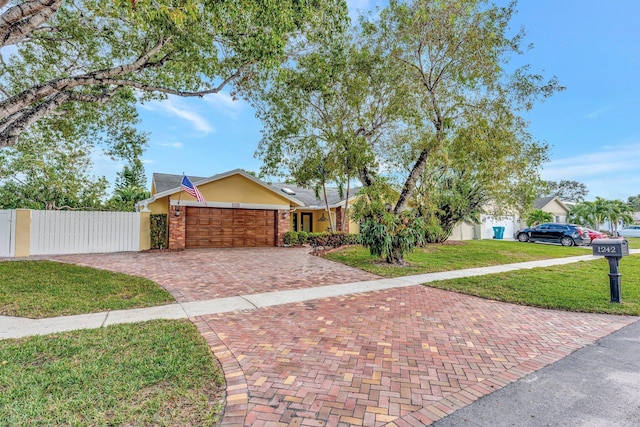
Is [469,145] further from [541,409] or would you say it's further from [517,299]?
[541,409]

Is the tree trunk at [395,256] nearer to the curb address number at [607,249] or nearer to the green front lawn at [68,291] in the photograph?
the curb address number at [607,249]

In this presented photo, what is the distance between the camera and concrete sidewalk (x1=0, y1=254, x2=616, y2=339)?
478cm

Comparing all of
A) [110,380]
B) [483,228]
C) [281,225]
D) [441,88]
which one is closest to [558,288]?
[441,88]

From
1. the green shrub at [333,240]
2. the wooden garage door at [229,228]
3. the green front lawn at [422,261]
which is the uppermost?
the wooden garage door at [229,228]

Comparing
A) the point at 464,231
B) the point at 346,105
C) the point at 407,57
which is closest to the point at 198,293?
the point at 346,105

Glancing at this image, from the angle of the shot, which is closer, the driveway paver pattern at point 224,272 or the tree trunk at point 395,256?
the driveway paver pattern at point 224,272

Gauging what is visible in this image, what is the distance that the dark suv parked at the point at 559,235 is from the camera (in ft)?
67.3

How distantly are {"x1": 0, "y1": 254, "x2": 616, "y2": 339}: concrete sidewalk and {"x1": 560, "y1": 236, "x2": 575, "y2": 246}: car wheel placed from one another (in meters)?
17.1


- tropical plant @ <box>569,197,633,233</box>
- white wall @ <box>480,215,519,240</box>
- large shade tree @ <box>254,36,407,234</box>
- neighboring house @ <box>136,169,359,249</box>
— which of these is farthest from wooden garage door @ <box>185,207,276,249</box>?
tropical plant @ <box>569,197,633,233</box>

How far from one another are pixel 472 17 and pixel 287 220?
12599 millimetres

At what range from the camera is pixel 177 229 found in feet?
49.9

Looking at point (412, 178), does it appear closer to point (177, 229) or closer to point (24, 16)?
point (24, 16)

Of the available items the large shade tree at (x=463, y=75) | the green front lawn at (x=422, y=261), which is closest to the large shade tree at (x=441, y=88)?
the large shade tree at (x=463, y=75)

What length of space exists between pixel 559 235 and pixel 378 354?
2347 cm
